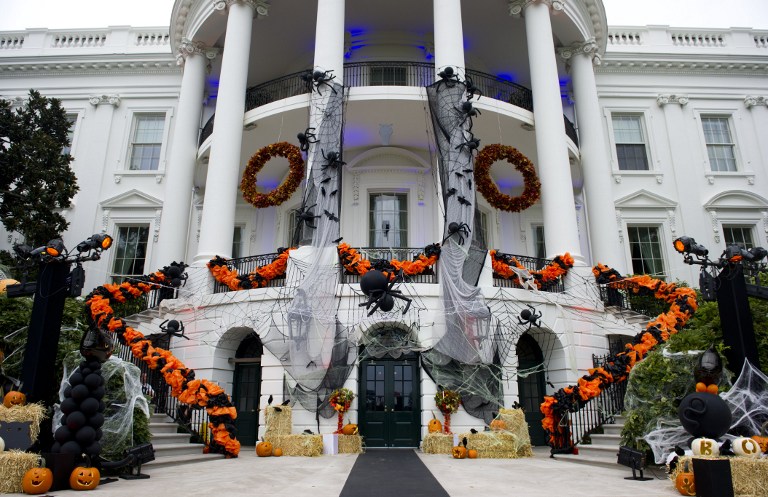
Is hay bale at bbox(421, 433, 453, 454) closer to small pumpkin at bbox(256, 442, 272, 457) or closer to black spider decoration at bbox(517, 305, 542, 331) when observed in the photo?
black spider decoration at bbox(517, 305, 542, 331)

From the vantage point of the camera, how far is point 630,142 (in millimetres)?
19891

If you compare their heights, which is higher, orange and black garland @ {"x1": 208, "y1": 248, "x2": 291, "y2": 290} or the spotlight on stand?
orange and black garland @ {"x1": 208, "y1": 248, "x2": 291, "y2": 290}

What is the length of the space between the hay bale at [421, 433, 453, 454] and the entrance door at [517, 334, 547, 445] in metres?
3.42

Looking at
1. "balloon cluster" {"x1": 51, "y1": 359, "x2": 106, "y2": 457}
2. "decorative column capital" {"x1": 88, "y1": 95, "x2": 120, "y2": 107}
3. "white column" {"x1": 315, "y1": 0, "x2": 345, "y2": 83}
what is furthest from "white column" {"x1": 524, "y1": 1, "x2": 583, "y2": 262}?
"decorative column capital" {"x1": 88, "y1": 95, "x2": 120, "y2": 107}

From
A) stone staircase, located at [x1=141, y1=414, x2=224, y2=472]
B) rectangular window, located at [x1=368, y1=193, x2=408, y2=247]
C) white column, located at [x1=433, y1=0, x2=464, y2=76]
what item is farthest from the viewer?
rectangular window, located at [x1=368, y1=193, x2=408, y2=247]

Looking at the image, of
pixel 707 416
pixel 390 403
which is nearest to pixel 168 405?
pixel 390 403

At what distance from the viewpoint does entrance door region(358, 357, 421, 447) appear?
12344mm

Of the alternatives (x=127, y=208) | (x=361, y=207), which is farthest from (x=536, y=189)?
(x=127, y=208)

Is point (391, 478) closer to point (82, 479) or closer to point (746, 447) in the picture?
point (82, 479)

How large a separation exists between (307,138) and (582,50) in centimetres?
1021

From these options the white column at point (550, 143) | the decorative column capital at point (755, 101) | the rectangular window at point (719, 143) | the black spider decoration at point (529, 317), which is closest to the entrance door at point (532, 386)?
the black spider decoration at point (529, 317)

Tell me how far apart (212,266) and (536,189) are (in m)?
8.78

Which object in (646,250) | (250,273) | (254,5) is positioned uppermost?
(254,5)

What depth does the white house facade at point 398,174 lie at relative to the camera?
39.5ft
